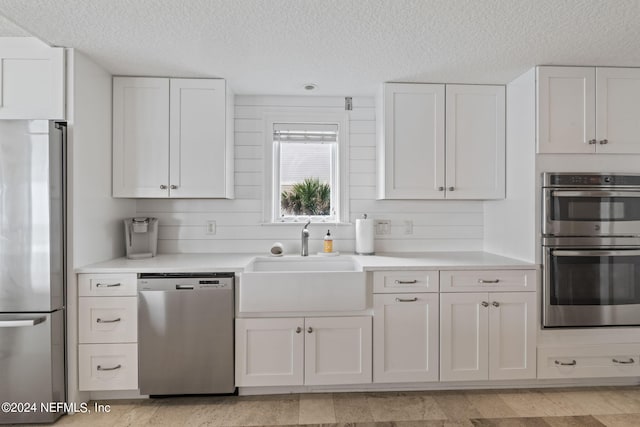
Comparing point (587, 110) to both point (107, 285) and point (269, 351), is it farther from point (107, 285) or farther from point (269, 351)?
point (107, 285)

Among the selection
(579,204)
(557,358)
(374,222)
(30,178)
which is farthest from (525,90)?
(30,178)

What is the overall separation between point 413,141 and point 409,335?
54.5 inches

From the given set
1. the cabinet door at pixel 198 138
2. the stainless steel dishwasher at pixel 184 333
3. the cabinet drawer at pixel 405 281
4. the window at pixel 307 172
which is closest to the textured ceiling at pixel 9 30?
the cabinet door at pixel 198 138

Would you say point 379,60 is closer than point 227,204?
Yes

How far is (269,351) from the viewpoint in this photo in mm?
2287

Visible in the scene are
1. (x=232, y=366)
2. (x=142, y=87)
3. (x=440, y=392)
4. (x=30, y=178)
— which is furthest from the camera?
(x=142, y=87)

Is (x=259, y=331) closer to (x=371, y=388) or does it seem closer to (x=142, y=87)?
(x=371, y=388)

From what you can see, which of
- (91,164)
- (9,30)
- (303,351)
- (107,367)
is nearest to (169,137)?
(91,164)

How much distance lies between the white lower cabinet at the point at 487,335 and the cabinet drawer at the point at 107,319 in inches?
77.4

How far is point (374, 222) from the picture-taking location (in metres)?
3.02

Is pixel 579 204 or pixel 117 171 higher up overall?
pixel 117 171

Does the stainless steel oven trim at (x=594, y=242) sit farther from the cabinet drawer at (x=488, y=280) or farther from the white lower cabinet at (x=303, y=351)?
the white lower cabinet at (x=303, y=351)

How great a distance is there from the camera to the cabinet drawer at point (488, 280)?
233 centimetres

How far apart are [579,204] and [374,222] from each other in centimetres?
142
